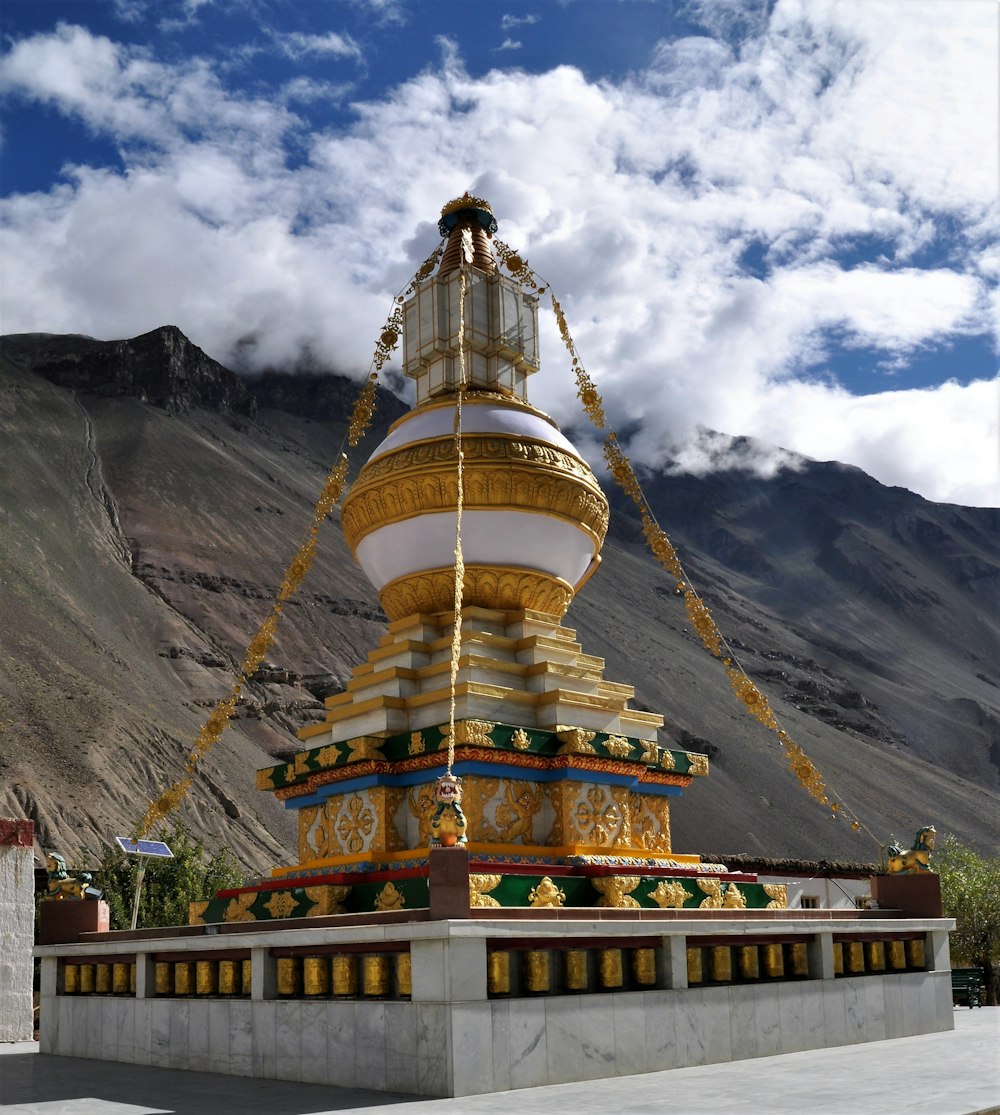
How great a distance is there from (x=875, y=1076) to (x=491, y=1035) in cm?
275

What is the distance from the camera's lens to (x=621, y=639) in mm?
82125

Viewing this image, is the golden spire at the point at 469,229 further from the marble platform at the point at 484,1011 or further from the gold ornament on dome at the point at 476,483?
the marble platform at the point at 484,1011

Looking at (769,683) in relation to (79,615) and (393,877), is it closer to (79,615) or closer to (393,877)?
(79,615)

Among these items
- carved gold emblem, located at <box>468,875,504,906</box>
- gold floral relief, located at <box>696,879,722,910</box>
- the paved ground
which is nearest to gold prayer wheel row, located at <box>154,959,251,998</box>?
the paved ground

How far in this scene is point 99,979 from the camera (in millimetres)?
12180

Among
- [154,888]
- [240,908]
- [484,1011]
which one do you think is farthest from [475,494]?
[154,888]

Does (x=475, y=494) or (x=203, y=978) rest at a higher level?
(x=475, y=494)

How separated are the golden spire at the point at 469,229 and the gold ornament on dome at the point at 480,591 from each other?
4.04m

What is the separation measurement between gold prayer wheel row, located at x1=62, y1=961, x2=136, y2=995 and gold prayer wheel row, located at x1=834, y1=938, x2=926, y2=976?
6.72m

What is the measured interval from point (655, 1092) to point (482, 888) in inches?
75.8

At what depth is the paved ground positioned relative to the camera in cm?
735

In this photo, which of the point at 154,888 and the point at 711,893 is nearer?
the point at 711,893

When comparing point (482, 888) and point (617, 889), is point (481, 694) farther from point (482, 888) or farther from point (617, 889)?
point (482, 888)

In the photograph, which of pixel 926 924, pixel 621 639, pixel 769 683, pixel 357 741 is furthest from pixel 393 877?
pixel 769 683
